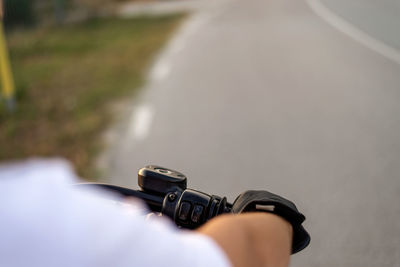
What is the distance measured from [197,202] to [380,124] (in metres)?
3.96

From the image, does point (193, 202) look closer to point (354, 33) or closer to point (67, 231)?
point (67, 231)

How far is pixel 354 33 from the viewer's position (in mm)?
10375

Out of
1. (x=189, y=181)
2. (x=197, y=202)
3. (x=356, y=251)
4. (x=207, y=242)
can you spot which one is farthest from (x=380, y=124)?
(x=207, y=242)

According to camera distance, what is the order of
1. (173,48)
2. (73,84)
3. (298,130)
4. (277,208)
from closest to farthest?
1. (277,208)
2. (298,130)
3. (73,84)
4. (173,48)

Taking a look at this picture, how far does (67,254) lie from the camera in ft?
2.63

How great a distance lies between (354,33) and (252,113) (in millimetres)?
5175

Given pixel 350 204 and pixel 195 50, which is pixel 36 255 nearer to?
pixel 350 204

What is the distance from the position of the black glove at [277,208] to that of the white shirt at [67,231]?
1.29 feet

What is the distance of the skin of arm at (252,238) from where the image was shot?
3.32ft

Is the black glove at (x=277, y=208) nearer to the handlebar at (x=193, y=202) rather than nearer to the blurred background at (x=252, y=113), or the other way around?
the handlebar at (x=193, y=202)

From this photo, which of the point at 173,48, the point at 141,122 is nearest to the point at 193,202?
the point at 141,122

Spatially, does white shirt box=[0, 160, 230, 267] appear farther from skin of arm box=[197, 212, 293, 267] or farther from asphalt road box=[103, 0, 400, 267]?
asphalt road box=[103, 0, 400, 267]

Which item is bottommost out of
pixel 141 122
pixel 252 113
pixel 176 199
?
pixel 141 122

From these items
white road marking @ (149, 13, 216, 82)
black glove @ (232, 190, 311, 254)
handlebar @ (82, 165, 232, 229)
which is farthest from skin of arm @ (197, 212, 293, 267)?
white road marking @ (149, 13, 216, 82)
